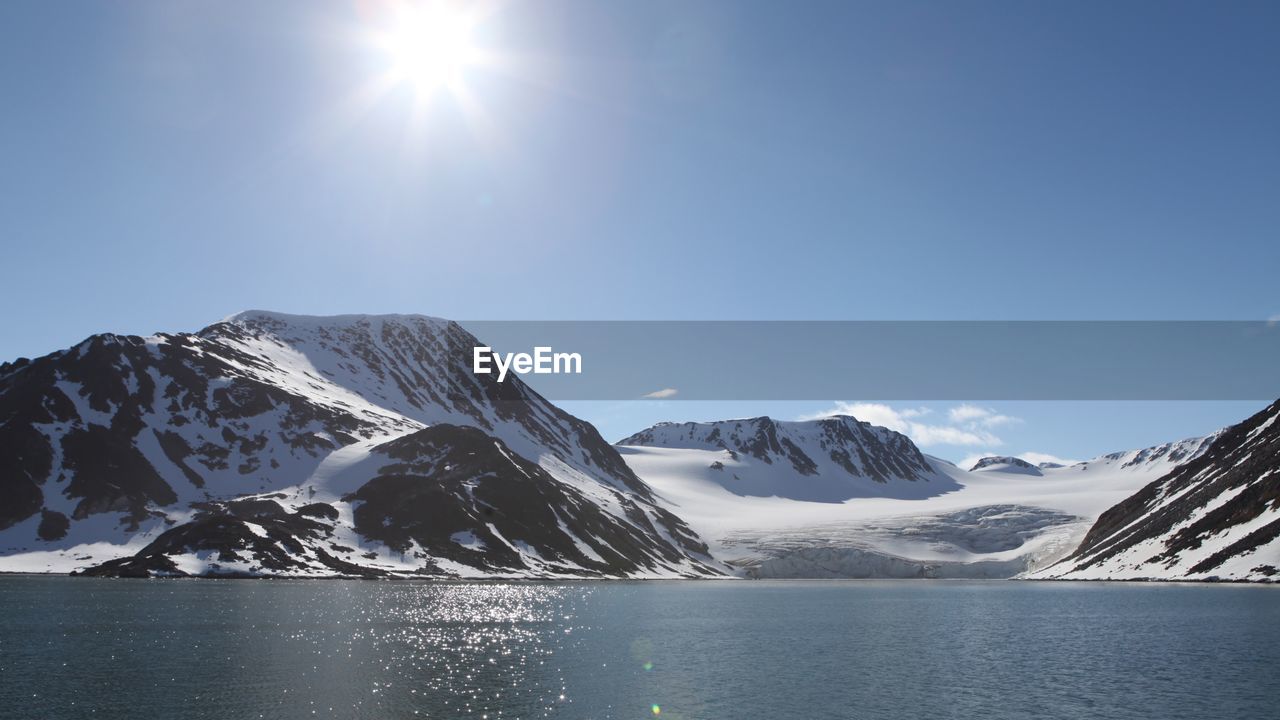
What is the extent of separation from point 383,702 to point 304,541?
143085mm

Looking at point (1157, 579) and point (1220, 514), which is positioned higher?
point (1220, 514)

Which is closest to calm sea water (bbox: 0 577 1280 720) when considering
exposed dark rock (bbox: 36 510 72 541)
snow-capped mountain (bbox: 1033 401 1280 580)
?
snow-capped mountain (bbox: 1033 401 1280 580)

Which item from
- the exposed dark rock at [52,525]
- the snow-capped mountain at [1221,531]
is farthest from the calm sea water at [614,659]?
the exposed dark rock at [52,525]

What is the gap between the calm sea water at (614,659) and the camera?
4819 centimetres

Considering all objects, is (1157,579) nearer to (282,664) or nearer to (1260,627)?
(1260,627)

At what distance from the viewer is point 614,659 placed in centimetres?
6662

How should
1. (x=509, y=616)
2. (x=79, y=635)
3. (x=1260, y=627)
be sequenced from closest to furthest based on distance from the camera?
(x=79, y=635)
(x=1260, y=627)
(x=509, y=616)

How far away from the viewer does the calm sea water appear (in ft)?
158

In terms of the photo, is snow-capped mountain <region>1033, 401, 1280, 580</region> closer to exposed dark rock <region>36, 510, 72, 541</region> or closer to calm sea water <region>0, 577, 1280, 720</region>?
calm sea water <region>0, 577, 1280, 720</region>

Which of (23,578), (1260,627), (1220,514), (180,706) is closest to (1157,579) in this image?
(1220,514)

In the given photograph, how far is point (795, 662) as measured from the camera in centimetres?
6631

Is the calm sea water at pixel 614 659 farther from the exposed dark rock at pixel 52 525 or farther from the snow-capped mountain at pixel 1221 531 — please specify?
the exposed dark rock at pixel 52 525

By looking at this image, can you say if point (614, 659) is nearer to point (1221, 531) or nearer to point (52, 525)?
point (1221, 531)

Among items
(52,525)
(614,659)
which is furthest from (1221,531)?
(52,525)
